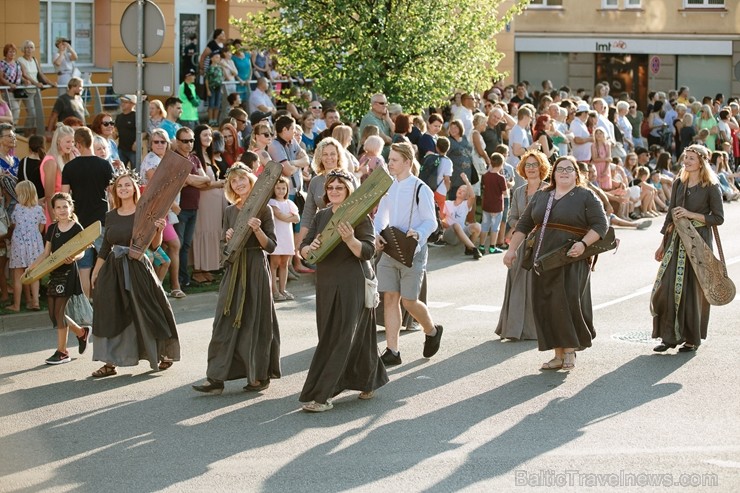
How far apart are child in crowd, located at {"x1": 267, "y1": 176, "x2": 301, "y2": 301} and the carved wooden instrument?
490 centimetres

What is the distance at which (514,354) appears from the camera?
13.1 m

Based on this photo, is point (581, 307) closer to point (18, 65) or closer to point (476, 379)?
point (476, 379)

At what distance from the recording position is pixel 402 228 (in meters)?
12.5

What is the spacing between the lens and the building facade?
158ft

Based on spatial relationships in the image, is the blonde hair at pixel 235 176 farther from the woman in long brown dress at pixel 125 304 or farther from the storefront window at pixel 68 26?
the storefront window at pixel 68 26

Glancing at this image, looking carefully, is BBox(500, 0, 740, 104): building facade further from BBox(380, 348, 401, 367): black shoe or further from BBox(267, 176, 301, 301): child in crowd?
BBox(380, 348, 401, 367): black shoe

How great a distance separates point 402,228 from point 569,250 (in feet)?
4.83

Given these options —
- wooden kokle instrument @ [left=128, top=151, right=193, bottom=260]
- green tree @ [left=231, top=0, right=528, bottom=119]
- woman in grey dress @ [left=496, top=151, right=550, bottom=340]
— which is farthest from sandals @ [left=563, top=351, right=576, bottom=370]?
green tree @ [left=231, top=0, right=528, bottom=119]

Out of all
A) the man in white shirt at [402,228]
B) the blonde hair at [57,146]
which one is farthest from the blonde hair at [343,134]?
the man in white shirt at [402,228]

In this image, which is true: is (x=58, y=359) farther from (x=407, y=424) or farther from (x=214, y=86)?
(x=214, y=86)

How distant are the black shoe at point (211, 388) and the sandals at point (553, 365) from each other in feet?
9.01

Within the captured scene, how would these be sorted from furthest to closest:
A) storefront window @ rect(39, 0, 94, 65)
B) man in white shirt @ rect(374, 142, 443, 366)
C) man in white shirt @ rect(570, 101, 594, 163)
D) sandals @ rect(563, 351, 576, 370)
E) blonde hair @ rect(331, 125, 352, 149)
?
storefront window @ rect(39, 0, 94, 65), man in white shirt @ rect(570, 101, 594, 163), blonde hair @ rect(331, 125, 352, 149), man in white shirt @ rect(374, 142, 443, 366), sandals @ rect(563, 351, 576, 370)

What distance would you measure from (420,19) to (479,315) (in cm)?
856

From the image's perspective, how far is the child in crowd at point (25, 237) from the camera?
49.7 feet
